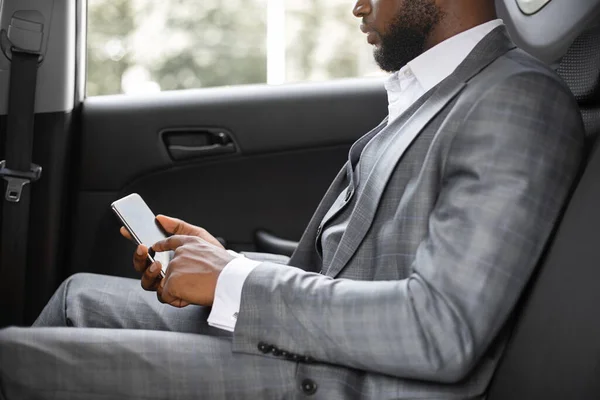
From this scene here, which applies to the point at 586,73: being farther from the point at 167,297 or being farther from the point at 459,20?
the point at 167,297

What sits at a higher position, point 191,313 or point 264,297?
point 264,297

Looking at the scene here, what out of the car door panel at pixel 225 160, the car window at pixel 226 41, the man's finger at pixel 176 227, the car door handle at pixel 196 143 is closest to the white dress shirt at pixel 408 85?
the man's finger at pixel 176 227

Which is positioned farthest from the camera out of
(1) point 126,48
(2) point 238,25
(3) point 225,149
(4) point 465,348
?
(2) point 238,25

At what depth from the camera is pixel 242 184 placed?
2.29 m

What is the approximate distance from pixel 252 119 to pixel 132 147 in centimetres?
33

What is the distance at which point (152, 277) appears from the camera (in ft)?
4.78

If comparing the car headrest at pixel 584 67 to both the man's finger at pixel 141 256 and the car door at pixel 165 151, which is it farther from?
the car door at pixel 165 151

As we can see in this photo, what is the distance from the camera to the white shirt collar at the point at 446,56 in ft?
4.60

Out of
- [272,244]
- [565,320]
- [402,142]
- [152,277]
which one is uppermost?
[402,142]

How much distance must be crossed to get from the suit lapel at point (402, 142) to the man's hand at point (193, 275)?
0.18 m

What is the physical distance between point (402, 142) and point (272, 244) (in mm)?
976

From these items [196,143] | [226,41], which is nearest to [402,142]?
[196,143]

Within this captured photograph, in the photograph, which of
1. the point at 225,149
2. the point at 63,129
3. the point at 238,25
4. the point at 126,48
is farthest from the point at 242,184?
the point at 238,25

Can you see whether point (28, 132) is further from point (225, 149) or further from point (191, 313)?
point (191, 313)
